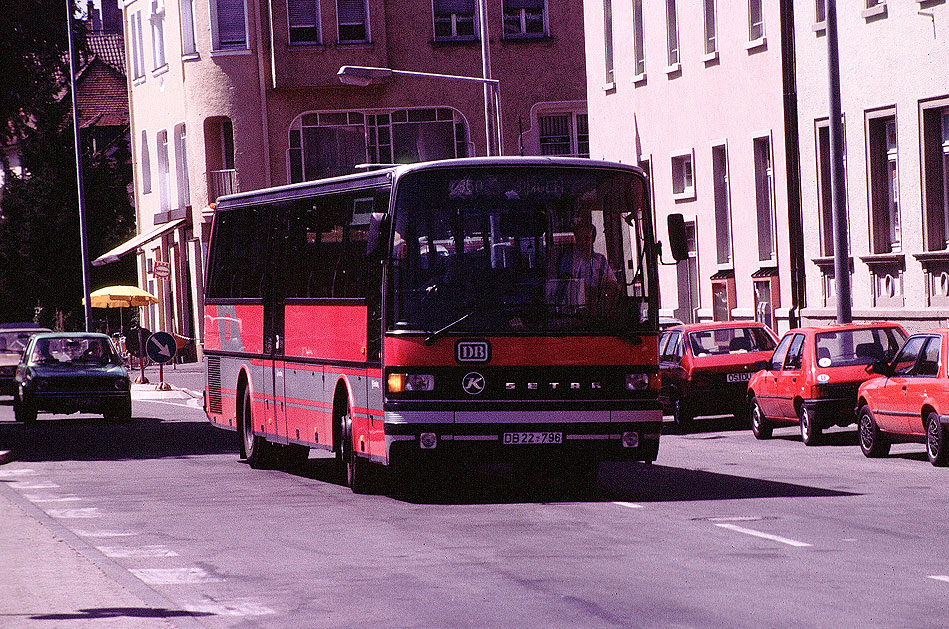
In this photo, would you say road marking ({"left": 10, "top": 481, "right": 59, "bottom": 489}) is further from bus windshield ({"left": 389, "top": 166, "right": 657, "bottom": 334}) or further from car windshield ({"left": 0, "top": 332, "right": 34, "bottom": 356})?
car windshield ({"left": 0, "top": 332, "right": 34, "bottom": 356})

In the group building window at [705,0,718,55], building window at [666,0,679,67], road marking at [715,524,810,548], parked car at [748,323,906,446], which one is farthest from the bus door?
building window at [666,0,679,67]

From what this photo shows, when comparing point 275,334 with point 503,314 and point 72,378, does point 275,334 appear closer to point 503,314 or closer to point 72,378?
point 503,314

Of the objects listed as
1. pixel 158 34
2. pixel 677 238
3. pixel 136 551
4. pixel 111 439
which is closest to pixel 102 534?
pixel 136 551

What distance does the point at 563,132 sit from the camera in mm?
59688

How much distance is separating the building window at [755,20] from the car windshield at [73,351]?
13602mm

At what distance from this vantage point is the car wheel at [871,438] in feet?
70.6

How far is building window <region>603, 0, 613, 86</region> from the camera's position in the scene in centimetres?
4544

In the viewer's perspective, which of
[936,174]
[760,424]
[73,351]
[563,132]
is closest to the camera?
[760,424]

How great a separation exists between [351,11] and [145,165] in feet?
42.5

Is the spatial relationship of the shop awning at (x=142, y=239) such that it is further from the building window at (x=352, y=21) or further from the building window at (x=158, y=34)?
the building window at (x=352, y=21)

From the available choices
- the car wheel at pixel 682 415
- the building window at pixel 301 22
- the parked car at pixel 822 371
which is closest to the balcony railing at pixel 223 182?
the building window at pixel 301 22

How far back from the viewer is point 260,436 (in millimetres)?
21891

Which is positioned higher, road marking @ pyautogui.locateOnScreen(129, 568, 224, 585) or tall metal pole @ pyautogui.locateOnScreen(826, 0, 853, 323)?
tall metal pole @ pyautogui.locateOnScreen(826, 0, 853, 323)

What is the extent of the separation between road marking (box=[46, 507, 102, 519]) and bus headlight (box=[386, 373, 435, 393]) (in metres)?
2.75
